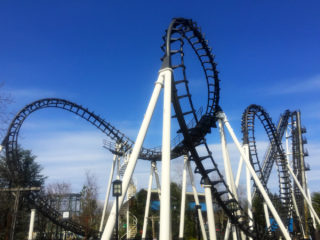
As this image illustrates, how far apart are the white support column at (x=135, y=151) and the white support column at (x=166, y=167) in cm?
33

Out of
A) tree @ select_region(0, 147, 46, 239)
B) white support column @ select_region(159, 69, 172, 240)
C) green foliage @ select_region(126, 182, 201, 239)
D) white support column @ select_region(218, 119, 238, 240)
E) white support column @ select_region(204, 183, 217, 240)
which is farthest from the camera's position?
green foliage @ select_region(126, 182, 201, 239)

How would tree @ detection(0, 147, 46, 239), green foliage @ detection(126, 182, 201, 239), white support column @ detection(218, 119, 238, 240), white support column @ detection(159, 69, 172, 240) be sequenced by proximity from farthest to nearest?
green foliage @ detection(126, 182, 201, 239), tree @ detection(0, 147, 46, 239), white support column @ detection(218, 119, 238, 240), white support column @ detection(159, 69, 172, 240)

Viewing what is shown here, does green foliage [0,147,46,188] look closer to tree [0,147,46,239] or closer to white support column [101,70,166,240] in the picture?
tree [0,147,46,239]

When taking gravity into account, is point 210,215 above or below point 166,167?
below

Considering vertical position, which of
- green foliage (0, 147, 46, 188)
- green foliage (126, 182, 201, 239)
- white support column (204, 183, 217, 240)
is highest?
green foliage (0, 147, 46, 188)

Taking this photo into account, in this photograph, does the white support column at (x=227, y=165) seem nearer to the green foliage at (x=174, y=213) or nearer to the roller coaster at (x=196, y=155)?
the roller coaster at (x=196, y=155)

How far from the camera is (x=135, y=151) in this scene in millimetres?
8070

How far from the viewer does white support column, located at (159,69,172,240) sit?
7.52 m

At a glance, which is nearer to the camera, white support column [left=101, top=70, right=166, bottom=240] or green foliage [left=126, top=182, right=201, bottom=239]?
white support column [left=101, top=70, right=166, bottom=240]

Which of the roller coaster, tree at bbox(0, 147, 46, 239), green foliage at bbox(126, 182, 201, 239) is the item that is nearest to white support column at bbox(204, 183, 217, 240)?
the roller coaster

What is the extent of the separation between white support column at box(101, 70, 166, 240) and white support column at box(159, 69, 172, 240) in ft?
1.08

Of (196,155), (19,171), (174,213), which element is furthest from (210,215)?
(174,213)

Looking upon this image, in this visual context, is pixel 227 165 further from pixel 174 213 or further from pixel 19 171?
pixel 174 213

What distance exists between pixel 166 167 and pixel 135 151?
1.22 m
